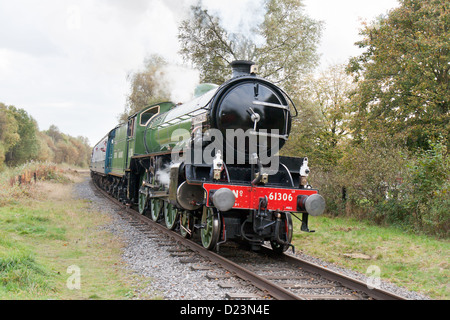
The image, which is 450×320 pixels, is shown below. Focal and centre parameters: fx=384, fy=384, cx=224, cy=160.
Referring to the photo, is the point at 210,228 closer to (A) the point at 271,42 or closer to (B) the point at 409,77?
(B) the point at 409,77

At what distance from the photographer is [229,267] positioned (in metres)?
5.98

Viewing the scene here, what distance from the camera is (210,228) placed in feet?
22.8

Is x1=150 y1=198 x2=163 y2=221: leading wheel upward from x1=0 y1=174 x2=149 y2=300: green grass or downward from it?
upward

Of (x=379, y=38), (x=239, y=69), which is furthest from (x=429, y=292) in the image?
(x=379, y=38)

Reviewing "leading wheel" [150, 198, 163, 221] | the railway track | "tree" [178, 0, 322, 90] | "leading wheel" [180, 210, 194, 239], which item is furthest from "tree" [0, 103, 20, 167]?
the railway track

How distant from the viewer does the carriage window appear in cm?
1265

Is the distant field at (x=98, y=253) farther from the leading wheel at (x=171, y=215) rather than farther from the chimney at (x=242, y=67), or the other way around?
the chimney at (x=242, y=67)

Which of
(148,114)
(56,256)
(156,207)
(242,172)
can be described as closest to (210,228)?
(242,172)

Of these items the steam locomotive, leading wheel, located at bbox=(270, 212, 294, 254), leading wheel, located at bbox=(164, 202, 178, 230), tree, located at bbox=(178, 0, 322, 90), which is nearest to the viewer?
the steam locomotive

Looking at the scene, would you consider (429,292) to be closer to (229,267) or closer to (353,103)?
(229,267)

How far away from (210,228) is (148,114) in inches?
Result: 272

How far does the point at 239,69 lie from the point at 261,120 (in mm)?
1238

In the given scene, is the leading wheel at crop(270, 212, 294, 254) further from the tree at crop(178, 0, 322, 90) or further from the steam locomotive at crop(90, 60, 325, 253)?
the tree at crop(178, 0, 322, 90)

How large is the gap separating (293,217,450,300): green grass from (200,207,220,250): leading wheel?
2.23 metres
